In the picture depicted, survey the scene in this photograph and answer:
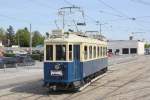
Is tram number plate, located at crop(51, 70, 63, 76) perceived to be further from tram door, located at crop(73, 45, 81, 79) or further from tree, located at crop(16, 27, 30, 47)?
tree, located at crop(16, 27, 30, 47)

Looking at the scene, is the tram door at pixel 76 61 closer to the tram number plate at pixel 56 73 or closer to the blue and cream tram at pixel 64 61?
the blue and cream tram at pixel 64 61

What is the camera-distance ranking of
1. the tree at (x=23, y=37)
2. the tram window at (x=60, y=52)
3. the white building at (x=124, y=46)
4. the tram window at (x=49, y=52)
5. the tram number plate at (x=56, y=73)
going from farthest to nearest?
the tree at (x=23, y=37) < the white building at (x=124, y=46) < the tram window at (x=49, y=52) < the tram window at (x=60, y=52) < the tram number plate at (x=56, y=73)

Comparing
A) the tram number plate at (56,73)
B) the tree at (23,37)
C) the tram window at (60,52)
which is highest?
the tree at (23,37)

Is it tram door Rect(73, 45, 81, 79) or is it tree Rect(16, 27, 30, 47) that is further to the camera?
tree Rect(16, 27, 30, 47)

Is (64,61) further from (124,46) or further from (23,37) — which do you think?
(23,37)

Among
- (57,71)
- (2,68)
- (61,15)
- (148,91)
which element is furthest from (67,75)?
(2,68)

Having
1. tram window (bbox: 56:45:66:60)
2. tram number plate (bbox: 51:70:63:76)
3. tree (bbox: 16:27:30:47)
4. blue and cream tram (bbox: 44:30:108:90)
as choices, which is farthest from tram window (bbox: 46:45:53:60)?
tree (bbox: 16:27:30:47)

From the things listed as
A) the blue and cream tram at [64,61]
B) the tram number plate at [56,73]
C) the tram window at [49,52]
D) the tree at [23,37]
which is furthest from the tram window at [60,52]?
the tree at [23,37]

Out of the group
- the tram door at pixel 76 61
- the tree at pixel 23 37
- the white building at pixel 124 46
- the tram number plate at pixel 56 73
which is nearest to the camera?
the tram number plate at pixel 56 73

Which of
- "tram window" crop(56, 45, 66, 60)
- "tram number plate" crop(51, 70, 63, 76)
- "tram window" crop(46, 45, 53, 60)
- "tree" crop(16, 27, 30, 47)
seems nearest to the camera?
"tram number plate" crop(51, 70, 63, 76)

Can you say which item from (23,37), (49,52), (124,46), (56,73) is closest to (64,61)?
(56,73)

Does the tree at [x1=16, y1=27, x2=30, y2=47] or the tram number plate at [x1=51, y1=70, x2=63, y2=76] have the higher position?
the tree at [x1=16, y1=27, x2=30, y2=47]

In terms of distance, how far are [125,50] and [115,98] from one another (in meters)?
131

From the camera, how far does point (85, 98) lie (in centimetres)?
1850
